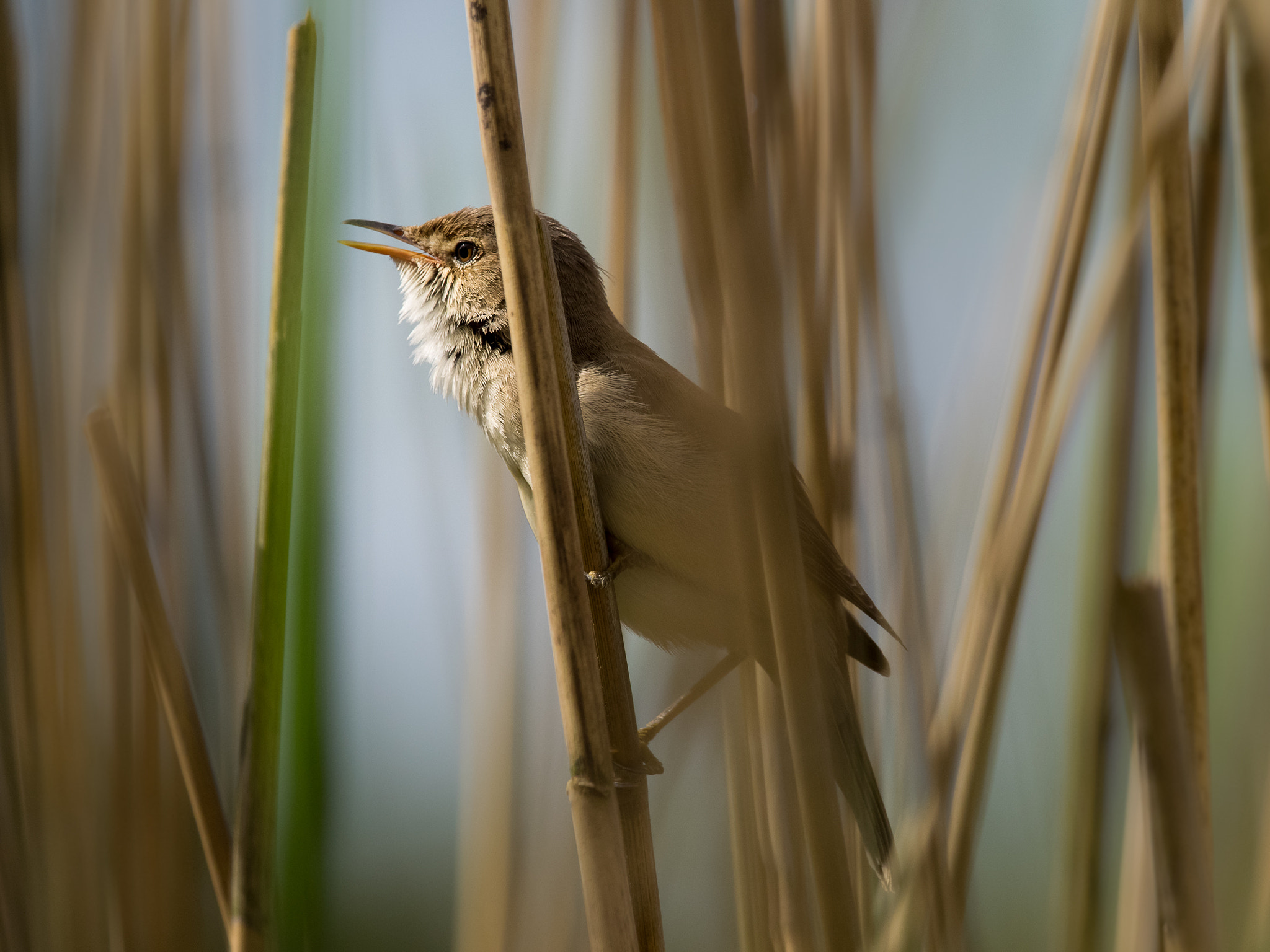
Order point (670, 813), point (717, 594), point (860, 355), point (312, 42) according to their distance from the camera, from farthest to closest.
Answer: point (717, 594) < point (670, 813) < point (860, 355) < point (312, 42)

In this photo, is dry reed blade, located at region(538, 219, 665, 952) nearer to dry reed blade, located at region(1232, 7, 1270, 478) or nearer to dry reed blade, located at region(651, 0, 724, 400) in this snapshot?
dry reed blade, located at region(651, 0, 724, 400)

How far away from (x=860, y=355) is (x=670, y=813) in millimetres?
673

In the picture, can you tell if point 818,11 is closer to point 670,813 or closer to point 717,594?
point 717,594

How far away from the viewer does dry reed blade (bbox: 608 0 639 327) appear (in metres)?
1.09

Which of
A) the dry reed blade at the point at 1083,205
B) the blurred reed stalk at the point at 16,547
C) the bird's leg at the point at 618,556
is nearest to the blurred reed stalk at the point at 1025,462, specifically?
the dry reed blade at the point at 1083,205

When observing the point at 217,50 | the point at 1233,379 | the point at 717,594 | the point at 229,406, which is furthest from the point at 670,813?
the point at 217,50

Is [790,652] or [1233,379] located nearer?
[790,652]

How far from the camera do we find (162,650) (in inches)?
38.0

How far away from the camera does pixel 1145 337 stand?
104 cm

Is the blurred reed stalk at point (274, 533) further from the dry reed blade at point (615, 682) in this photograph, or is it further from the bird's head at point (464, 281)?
the bird's head at point (464, 281)

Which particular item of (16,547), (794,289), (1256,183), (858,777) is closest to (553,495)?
(794,289)

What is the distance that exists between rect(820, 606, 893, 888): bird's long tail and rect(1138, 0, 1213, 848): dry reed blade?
0.38 meters

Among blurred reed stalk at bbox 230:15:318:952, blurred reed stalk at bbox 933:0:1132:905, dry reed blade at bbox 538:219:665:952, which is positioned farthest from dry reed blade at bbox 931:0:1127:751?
blurred reed stalk at bbox 230:15:318:952

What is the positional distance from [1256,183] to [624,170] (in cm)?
75
